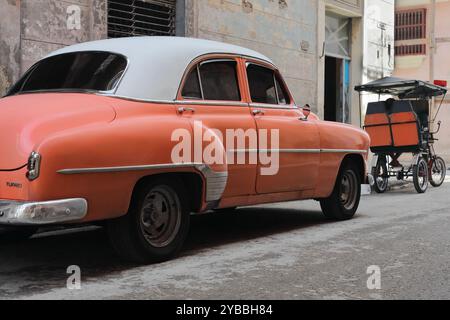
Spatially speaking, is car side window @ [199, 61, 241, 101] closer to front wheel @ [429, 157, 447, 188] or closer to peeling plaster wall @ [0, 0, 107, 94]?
peeling plaster wall @ [0, 0, 107, 94]

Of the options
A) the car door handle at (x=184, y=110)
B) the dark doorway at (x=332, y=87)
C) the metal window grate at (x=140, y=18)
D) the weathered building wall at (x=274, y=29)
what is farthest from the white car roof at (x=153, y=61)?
the dark doorway at (x=332, y=87)

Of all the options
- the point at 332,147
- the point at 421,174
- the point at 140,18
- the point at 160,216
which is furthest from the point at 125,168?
the point at 421,174

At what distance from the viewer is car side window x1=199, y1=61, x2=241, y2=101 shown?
18.1ft

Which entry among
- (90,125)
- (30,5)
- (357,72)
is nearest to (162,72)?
(90,125)

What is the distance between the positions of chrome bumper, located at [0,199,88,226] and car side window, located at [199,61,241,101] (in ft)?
6.00

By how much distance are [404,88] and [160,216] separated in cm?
928

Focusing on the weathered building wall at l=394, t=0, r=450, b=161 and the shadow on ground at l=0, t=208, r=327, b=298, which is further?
the weathered building wall at l=394, t=0, r=450, b=161

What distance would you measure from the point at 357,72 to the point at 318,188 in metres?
13.3

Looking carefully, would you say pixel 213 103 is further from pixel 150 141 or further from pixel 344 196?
pixel 344 196

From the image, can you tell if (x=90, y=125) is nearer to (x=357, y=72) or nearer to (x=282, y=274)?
(x=282, y=274)

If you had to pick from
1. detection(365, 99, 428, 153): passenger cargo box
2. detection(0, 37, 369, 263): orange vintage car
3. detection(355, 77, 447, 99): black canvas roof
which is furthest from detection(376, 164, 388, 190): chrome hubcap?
detection(0, 37, 369, 263): orange vintage car

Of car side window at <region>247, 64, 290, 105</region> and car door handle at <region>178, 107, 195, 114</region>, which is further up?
car side window at <region>247, 64, 290, 105</region>

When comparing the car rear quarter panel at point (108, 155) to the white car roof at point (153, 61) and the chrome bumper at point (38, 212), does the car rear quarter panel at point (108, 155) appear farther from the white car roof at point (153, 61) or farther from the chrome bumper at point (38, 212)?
the white car roof at point (153, 61)

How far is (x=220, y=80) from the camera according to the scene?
18.7 feet
